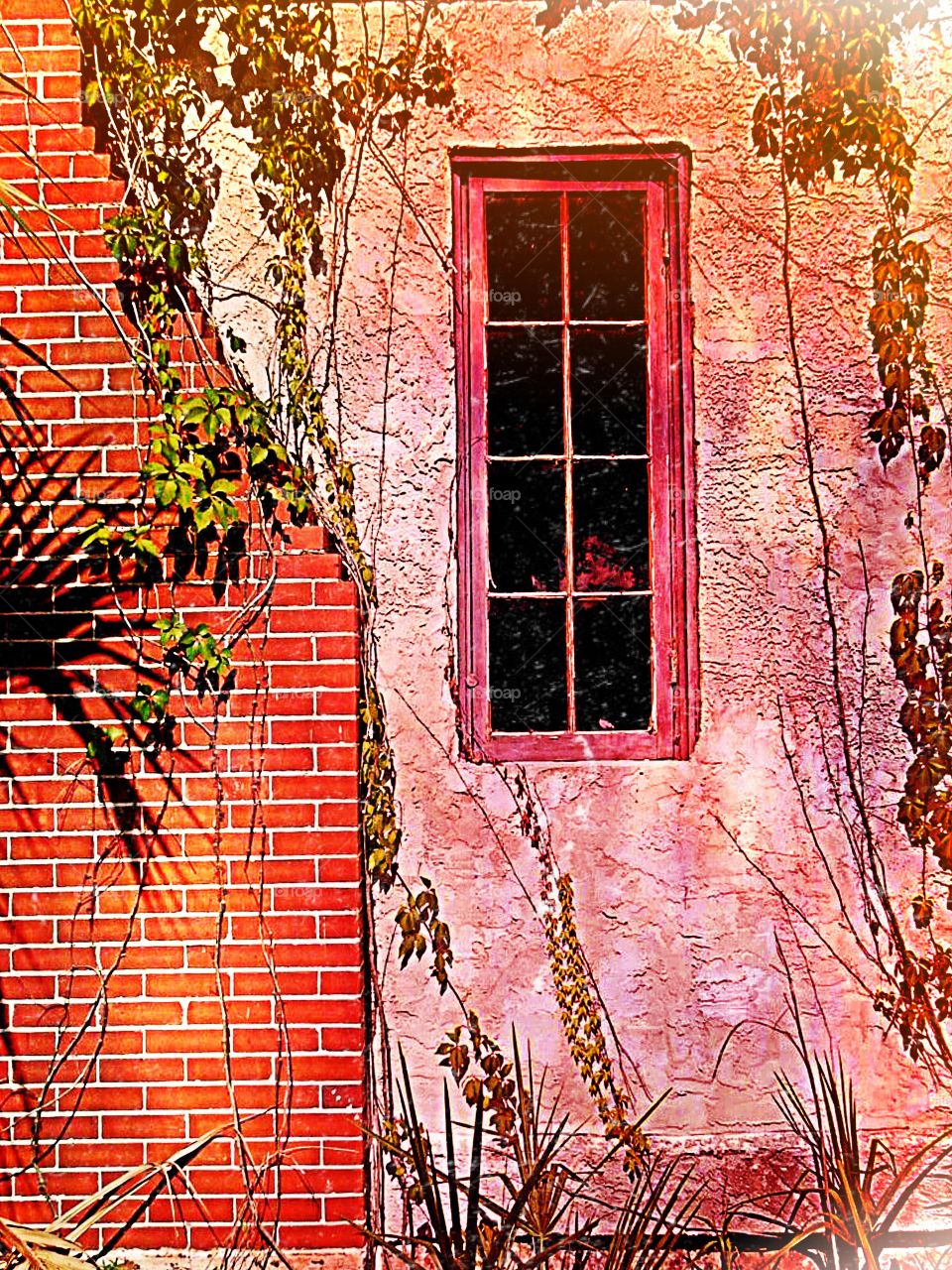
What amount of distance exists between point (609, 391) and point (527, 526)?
549 millimetres

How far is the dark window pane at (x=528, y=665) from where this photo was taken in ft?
12.5

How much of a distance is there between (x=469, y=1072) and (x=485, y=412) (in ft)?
7.30

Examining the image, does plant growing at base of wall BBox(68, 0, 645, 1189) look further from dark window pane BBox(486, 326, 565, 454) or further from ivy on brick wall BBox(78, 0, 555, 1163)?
dark window pane BBox(486, 326, 565, 454)

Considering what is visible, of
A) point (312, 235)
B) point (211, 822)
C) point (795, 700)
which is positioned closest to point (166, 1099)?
point (211, 822)

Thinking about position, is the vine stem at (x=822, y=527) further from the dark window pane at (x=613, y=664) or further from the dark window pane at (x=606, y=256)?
the dark window pane at (x=613, y=664)

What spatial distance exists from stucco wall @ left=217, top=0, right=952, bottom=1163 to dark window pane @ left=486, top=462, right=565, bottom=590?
0.19 metres

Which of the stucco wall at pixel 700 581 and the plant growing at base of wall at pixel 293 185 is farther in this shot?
the stucco wall at pixel 700 581

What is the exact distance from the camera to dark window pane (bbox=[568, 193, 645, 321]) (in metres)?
3.82

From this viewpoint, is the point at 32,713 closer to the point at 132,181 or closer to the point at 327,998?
the point at 327,998

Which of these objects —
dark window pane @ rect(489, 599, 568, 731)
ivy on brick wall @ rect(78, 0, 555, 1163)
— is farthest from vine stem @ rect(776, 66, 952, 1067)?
ivy on brick wall @ rect(78, 0, 555, 1163)

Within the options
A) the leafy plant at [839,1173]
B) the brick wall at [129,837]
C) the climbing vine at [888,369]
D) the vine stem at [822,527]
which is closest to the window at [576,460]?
the vine stem at [822,527]

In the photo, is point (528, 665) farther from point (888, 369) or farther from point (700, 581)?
point (888, 369)

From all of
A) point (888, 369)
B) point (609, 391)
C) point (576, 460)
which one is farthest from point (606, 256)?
point (888, 369)

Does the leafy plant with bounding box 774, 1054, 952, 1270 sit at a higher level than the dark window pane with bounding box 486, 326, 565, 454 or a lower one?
lower
